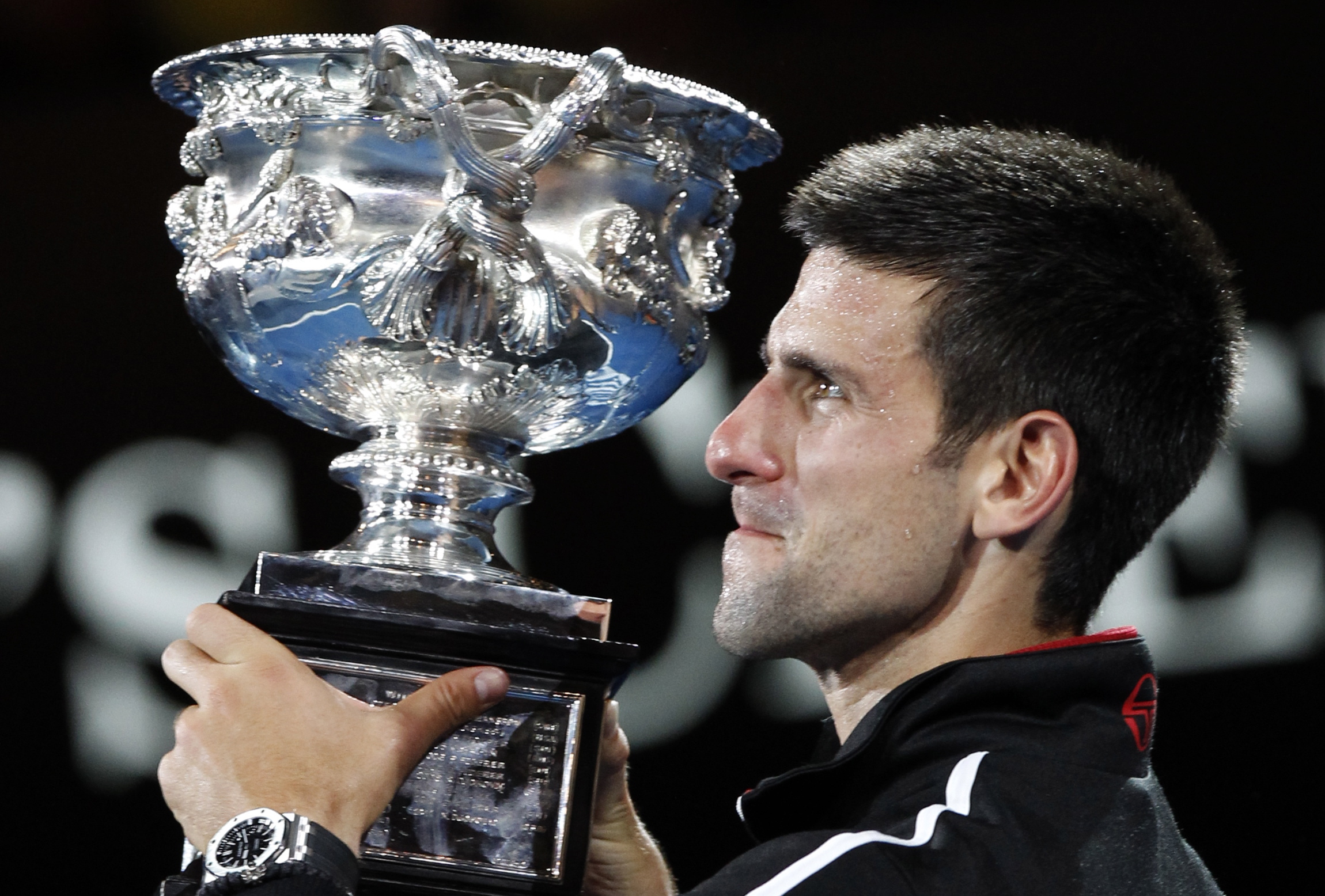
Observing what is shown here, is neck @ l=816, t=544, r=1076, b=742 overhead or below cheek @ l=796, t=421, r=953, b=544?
below

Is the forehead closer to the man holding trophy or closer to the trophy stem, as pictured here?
the man holding trophy

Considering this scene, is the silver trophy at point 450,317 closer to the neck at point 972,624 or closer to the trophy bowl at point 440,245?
the trophy bowl at point 440,245

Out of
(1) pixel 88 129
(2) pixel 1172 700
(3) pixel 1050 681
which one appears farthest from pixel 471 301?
(1) pixel 88 129

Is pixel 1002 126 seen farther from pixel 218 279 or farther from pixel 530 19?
pixel 218 279

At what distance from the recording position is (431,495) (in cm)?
153

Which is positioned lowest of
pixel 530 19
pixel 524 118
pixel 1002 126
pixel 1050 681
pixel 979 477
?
pixel 1050 681

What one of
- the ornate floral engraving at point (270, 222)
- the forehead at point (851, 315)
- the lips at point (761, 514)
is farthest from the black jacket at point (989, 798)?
the ornate floral engraving at point (270, 222)

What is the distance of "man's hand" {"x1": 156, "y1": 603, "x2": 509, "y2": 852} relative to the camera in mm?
Answer: 1242

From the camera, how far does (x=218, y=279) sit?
4.97ft

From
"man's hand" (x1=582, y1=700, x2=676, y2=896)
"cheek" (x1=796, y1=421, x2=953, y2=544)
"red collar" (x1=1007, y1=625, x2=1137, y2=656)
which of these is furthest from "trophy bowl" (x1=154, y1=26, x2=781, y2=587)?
"red collar" (x1=1007, y1=625, x2=1137, y2=656)

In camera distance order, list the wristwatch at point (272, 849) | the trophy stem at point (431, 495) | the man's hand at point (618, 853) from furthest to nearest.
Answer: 1. the man's hand at point (618, 853)
2. the trophy stem at point (431, 495)
3. the wristwatch at point (272, 849)

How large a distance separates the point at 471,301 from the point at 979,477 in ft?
1.62

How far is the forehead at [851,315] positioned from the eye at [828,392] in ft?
0.10

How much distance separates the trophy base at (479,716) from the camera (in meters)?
1.38
